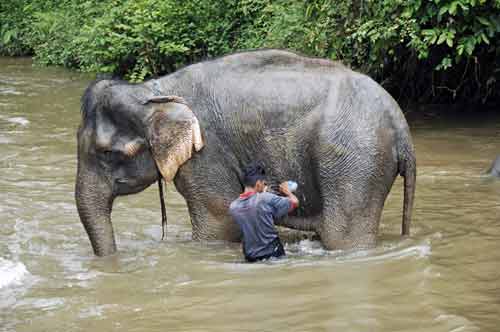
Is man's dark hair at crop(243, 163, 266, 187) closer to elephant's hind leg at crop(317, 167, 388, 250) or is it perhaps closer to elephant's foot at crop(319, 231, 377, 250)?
elephant's hind leg at crop(317, 167, 388, 250)

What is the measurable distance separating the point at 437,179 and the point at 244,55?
299 centimetres

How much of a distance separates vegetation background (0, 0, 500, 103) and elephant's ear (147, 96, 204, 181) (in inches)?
156

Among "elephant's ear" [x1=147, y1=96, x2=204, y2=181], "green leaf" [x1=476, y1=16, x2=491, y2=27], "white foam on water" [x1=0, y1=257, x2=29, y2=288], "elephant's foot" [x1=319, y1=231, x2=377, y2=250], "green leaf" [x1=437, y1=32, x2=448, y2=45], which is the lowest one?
"white foam on water" [x1=0, y1=257, x2=29, y2=288]

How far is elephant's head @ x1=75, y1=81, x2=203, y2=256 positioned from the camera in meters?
6.31

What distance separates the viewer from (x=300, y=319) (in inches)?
202

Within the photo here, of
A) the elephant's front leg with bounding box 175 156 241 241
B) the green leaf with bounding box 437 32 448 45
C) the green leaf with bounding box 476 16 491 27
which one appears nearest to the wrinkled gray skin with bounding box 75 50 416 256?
the elephant's front leg with bounding box 175 156 241 241

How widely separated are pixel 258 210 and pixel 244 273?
0.42 meters

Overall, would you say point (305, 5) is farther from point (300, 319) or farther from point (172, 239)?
point (300, 319)

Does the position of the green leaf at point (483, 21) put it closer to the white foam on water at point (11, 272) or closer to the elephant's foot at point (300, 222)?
the elephant's foot at point (300, 222)

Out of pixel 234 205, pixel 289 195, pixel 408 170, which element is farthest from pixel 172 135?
pixel 408 170

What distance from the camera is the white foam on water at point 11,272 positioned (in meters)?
6.18

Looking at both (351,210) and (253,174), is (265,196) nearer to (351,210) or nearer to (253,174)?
(253,174)

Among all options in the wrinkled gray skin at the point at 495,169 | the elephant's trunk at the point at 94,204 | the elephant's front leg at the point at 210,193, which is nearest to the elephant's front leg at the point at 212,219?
the elephant's front leg at the point at 210,193

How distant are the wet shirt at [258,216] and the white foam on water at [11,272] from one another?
59.4 inches
